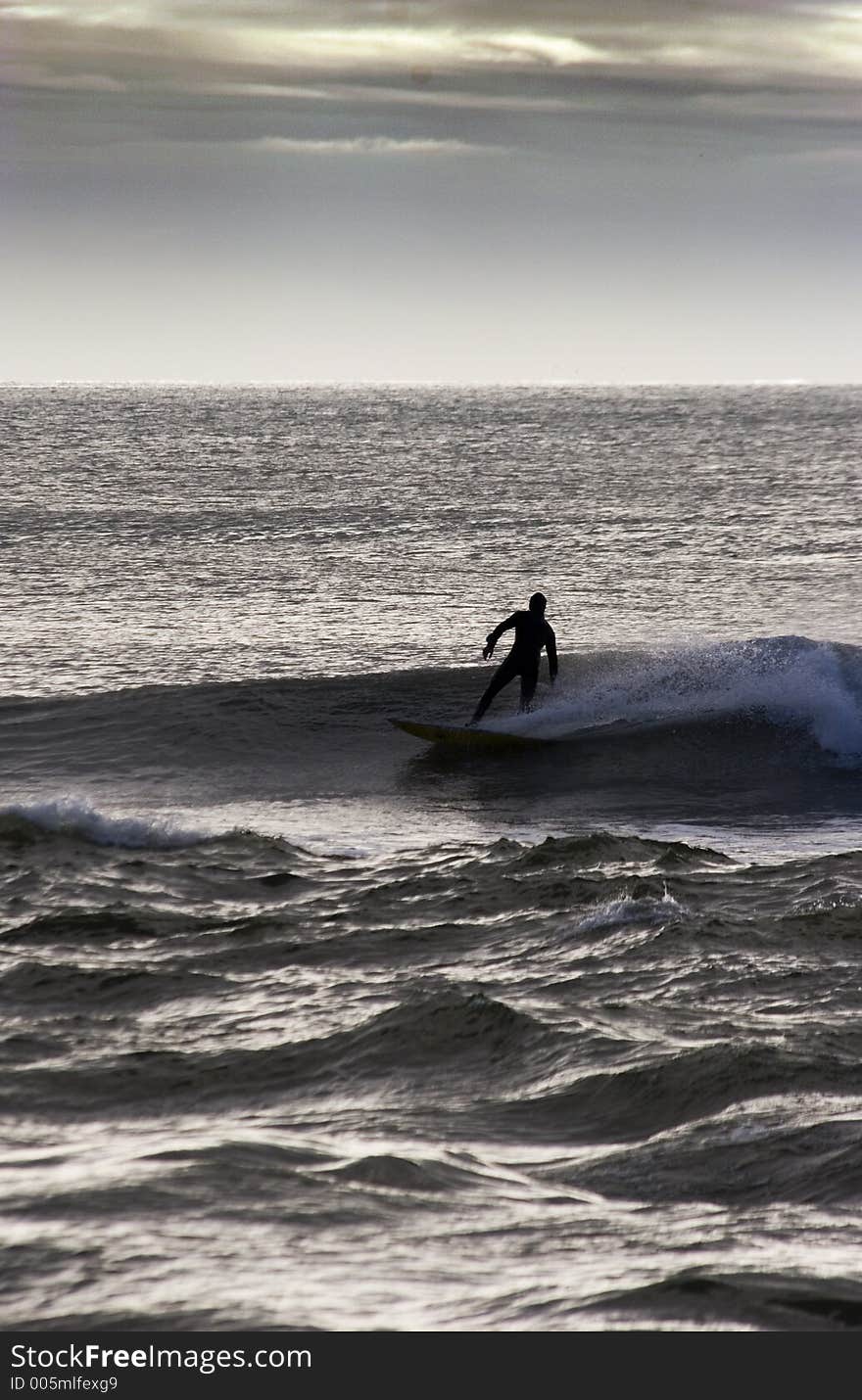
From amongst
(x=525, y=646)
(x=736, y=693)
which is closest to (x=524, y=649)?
(x=525, y=646)

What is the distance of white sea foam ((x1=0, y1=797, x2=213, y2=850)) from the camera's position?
13.4 meters

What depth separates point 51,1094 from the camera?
7.77 meters

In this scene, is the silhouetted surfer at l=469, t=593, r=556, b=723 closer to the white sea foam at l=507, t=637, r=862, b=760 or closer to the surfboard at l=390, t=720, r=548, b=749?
the surfboard at l=390, t=720, r=548, b=749

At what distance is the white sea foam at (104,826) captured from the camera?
528 inches

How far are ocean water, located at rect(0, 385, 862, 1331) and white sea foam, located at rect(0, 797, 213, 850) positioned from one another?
4 centimetres

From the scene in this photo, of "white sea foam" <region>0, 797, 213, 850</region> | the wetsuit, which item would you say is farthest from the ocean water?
the wetsuit

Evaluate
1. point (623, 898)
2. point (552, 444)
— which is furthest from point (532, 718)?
point (552, 444)

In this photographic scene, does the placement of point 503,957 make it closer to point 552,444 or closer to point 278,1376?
point 278,1376

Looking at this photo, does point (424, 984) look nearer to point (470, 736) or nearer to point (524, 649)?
point (470, 736)

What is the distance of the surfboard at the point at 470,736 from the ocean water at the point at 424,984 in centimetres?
10

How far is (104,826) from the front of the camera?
13.8 m

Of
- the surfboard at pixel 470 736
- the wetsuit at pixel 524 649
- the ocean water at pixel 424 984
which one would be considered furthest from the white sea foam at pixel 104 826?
the wetsuit at pixel 524 649

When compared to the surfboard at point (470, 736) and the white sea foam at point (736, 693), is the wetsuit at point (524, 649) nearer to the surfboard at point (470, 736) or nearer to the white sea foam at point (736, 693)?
the surfboard at point (470, 736)

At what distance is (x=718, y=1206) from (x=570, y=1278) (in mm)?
1014
